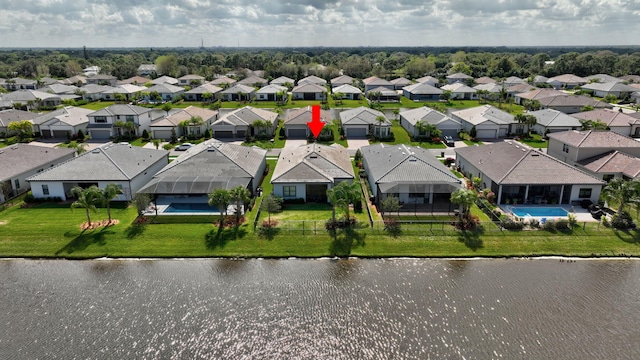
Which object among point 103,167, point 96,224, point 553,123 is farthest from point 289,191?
point 553,123

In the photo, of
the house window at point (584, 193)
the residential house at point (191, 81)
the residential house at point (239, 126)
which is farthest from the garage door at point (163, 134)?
the residential house at point (191, 81)

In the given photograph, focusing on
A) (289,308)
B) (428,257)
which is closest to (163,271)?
(289,308)

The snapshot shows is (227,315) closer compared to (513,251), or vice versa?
(227,315)

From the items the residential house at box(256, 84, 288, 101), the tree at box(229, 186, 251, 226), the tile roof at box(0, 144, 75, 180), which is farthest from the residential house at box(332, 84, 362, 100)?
the tree at box(229, 186, 251, 226)

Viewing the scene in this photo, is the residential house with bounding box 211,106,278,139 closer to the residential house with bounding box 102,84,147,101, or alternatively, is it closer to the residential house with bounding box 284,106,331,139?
the residential house with bounding box 284,106,331,139

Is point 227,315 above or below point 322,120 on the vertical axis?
below

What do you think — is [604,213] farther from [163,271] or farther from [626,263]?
[163,271]

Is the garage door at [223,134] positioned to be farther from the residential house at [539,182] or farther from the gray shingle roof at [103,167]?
the residential house at [539,182]

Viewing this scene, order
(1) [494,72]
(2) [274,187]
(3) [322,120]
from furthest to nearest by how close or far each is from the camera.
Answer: (1) [494,72] → (3) [322,120] → (2) [274,187]
